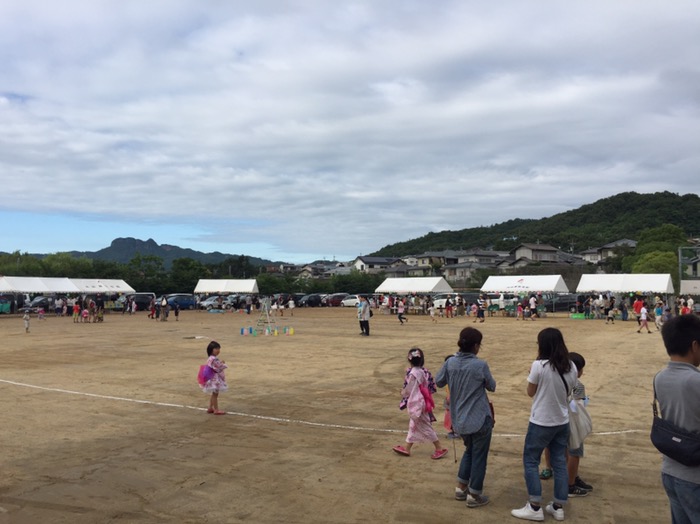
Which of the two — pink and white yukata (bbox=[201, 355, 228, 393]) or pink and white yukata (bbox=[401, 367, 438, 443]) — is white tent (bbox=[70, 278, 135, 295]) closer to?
pink and white yukata (bbox=[201, 355, 228, 393])

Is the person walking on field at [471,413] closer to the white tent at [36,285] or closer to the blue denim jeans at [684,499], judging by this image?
the blue denim jeans at [684,499]

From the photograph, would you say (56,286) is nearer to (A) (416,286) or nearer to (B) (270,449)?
(A) (416,286)

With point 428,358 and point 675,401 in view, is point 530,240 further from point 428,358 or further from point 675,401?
point 675,401

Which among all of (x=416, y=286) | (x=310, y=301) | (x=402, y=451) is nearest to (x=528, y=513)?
(x=402, y=451)

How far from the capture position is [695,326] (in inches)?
137

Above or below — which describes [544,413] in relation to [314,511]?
above

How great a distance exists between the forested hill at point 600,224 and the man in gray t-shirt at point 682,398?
11603cm

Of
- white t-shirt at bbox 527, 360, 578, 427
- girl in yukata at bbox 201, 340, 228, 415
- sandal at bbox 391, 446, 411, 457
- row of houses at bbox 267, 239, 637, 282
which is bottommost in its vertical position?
sandal at bbox 391, 446, 411, 457

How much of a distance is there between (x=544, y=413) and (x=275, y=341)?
1811 centimetres

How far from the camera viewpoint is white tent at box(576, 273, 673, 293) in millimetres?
37625

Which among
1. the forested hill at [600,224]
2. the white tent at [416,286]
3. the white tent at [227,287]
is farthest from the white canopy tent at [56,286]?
the forested hill at [600,224]

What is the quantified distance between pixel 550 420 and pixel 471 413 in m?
0.70

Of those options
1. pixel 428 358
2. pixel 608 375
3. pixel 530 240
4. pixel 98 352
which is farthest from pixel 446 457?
pixel 530 240

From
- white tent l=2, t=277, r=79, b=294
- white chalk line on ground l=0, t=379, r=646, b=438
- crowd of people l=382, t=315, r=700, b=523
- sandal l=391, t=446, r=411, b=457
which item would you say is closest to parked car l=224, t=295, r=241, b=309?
white tent l=2, t=277, r=79, b=294
